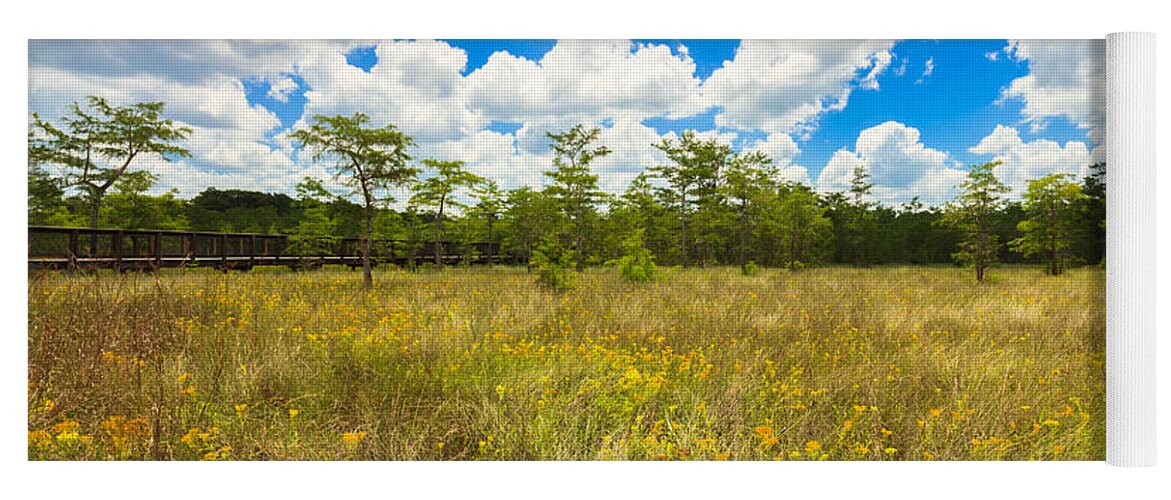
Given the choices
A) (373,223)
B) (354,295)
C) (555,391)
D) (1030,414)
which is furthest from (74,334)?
(1030,414)

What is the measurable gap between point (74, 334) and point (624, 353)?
11.0ft

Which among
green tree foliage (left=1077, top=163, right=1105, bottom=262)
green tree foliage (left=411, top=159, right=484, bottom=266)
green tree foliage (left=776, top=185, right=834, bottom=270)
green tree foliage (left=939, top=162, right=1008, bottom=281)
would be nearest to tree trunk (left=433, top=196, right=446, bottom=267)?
green tree foliage (left=411, top=159, right=484, bottom=266)

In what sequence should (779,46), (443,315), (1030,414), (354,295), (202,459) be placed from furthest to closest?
(354,295), (443,315), (779,46), (1030,414), (202,459)

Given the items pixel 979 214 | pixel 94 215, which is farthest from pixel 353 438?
pixel 979 214

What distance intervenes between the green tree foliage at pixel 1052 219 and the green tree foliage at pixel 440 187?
355 centimetres

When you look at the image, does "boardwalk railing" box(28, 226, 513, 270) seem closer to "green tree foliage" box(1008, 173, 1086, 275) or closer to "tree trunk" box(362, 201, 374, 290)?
"tree trunk" box(362, 201, 374, 290)

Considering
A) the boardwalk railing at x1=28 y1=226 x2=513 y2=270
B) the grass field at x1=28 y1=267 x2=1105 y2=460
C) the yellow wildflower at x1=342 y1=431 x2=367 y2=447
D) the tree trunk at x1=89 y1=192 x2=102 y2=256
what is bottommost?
the yellow wildflower at x1=342 y1=431 x2=367 y2=447

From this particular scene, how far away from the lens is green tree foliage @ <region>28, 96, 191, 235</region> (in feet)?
10.7

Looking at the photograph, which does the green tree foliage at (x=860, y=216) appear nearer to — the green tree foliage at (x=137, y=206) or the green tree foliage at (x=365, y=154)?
the green tree foliage at (x=365, y=154)

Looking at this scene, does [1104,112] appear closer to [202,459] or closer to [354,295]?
[354,295]

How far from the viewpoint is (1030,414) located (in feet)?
9.91

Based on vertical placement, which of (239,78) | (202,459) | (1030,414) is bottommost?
(202,459)

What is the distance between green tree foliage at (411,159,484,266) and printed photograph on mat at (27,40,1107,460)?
0.02m

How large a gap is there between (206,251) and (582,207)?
264 cm
